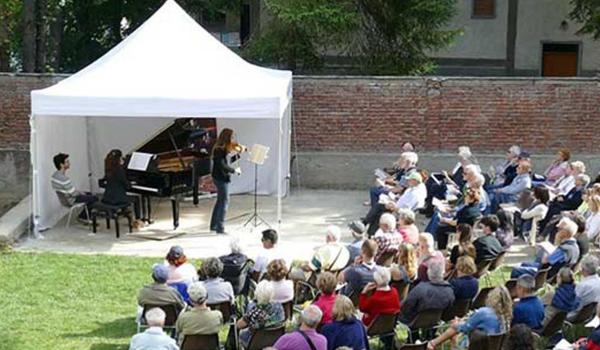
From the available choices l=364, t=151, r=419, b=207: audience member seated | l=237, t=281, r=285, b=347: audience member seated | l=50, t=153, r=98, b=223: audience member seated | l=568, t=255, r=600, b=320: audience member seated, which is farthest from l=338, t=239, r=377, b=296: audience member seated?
l=50, t=153, r=98, b=223: audience member seated

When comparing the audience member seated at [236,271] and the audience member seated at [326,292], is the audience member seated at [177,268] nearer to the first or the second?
the audience member seated at [236,271]

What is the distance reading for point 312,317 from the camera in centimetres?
795

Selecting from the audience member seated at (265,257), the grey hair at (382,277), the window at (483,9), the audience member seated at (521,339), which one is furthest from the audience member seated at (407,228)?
the window at (483,9)

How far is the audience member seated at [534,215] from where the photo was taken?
44.9 ft

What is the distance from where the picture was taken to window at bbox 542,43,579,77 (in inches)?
1156

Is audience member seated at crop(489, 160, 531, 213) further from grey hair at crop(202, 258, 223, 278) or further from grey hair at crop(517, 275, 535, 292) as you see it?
grey hair at crop(202, 258, 223, 278)

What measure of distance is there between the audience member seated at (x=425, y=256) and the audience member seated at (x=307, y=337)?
1977 millimetres

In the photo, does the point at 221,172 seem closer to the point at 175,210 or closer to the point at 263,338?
the point at 175,210

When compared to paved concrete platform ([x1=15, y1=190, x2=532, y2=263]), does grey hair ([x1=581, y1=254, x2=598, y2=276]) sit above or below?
above

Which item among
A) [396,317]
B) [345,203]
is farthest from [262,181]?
[396,317]

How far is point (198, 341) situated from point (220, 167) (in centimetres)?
631

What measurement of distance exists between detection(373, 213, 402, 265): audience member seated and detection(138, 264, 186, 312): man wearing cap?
8.41 ft

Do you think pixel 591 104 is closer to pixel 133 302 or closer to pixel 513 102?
pixel 513 102

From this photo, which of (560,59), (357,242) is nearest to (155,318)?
(357,242)
